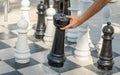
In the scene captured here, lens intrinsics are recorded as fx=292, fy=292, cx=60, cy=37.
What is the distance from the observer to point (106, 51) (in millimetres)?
2684

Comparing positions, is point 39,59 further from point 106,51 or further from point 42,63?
point 106,51

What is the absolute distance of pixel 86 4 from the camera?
2789 millimetres

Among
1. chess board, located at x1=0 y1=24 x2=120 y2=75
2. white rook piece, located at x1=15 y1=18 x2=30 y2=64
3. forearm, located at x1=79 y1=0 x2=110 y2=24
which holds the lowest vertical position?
chess board, located at x1=0 y1=24 x2=120 y2=75

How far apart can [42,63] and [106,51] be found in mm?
607

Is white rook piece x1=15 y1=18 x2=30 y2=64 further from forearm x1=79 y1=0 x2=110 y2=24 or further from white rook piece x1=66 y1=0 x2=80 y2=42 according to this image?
forearm x1=79 y1=0 x2=110 y2=24

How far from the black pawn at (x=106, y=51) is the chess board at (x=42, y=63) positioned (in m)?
0.05

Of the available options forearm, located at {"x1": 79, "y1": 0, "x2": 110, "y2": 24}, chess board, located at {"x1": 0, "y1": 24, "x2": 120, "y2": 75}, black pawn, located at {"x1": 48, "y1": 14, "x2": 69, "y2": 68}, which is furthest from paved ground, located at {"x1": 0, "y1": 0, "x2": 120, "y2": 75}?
forearm, located at {"x1": 79, "y1": 0, "x2": 110, "y2": 24}

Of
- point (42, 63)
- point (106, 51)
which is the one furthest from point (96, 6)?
point (42, 63)

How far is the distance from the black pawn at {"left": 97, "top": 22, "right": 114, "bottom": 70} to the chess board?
0.05 meters

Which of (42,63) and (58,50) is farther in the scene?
(42,63)

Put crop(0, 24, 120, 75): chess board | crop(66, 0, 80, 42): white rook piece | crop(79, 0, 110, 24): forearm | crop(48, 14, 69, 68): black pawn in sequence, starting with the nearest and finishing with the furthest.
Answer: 1. crop(79, 0, 110, 24): forearm
2. crop(48, 14, 69, 68): black pawn
3. crop(0, 24, 120, 75): chess board
4. crop(66, 0, 80, 42): white rook piece

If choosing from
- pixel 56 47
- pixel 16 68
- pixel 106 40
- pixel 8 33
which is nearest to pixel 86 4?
pixel 106 40

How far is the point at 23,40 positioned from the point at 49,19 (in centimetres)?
57

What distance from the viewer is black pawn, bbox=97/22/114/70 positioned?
8.64ft
